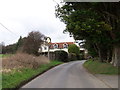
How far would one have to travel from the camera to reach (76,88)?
14.1 metres

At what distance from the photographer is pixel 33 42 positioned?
61750 millimetres

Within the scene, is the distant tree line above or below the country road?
above

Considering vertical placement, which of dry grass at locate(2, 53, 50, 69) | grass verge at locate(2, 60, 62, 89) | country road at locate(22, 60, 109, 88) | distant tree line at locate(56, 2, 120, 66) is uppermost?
distant tree line at locate(56, 2, 120, 66)

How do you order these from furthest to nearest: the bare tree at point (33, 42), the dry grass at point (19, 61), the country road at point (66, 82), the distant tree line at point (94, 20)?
the bare tree at point (33, 42) < the dry grass at point (19, 61) < the distant tree line at point (94, 20) < the country road at point (66, 82)

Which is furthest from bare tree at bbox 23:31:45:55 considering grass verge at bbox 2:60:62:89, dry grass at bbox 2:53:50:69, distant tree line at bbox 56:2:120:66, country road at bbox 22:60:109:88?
grass verge at bbox 2:60:62:89

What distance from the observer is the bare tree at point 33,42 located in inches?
2298

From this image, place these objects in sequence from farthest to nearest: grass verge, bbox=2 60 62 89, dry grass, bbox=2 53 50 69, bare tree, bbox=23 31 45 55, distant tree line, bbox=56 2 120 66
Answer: bare tree, bbox=23 31 45 55 → dry grass, bbox=2 53 50 69 → distant tree line, bbox=56 2 120 66 → grass verge, bbox=2 60 62 89

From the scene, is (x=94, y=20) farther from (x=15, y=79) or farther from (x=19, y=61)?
(x=19, y=61)

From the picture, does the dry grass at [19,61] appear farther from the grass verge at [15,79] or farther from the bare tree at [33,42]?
the bare tree at [33,42]

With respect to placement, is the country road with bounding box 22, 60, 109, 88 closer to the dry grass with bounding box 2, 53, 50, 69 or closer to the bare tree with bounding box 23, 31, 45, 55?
the dry grass with bounding box 2, 53, 50, 69

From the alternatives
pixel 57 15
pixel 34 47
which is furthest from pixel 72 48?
pixel 57 15

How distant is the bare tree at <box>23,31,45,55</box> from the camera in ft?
192

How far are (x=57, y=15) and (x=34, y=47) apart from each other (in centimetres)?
3466

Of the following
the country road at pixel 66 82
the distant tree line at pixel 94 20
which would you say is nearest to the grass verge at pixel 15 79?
the country road at pixel 66 82
